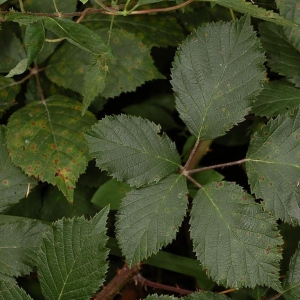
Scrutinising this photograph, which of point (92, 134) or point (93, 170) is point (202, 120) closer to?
point (92, 134)

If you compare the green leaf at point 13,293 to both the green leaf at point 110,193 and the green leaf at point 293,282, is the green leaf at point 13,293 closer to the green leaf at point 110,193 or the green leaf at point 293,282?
the green leaf at point 110,193

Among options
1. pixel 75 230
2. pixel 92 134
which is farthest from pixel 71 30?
pixel 75 230

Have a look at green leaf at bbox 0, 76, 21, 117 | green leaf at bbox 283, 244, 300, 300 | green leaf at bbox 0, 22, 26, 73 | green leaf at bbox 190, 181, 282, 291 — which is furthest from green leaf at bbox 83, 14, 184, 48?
green leaf at bbox 283, 244, 300, 300

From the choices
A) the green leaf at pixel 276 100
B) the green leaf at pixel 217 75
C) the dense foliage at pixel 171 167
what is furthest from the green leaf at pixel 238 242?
the green leaf at pixel 276 100

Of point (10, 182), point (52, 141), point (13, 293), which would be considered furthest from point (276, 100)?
point (13, 293)

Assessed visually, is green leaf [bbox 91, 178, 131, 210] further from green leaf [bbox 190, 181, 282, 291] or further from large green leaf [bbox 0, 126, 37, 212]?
green leaf [bbox 190, 181, 282, 291]

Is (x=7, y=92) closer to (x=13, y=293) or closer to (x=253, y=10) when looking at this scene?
(x=13, y=293)
